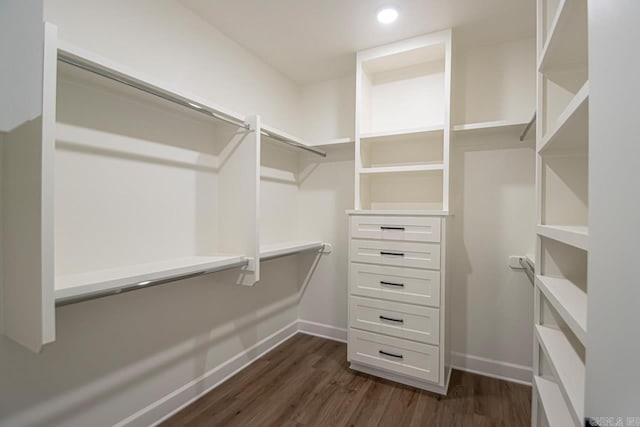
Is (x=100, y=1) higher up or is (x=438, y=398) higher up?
(x=100, y=1)

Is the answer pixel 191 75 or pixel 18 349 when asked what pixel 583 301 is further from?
pixel 191 75

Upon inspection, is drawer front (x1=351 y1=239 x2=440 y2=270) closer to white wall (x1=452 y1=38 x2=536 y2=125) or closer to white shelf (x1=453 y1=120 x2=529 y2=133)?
white shelf (x1=453 y1=120 x2=529 y2=133)

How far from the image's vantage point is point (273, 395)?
188cm

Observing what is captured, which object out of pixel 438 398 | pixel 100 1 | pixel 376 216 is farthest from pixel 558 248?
pixel 100 1

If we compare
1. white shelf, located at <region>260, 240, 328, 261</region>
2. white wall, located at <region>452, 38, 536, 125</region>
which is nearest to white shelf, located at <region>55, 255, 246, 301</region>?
white shelf, located at <region>260, 240, 328, 261</region>

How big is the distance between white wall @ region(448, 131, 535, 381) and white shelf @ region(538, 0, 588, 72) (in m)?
0.98

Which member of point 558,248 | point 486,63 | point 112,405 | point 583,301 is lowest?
point 112,405

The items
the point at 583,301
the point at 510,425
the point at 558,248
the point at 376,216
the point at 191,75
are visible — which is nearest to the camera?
the point at 583,301

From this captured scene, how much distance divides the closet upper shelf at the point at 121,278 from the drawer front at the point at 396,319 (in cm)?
107

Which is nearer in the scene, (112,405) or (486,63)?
(112,405)

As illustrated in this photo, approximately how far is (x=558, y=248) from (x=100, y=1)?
8.07 ft

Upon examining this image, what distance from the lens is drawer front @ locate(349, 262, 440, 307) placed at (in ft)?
6.17

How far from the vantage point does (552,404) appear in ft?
3.50

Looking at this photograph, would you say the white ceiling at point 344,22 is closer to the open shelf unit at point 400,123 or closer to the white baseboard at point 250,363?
the open shelf unit at point 400,123
